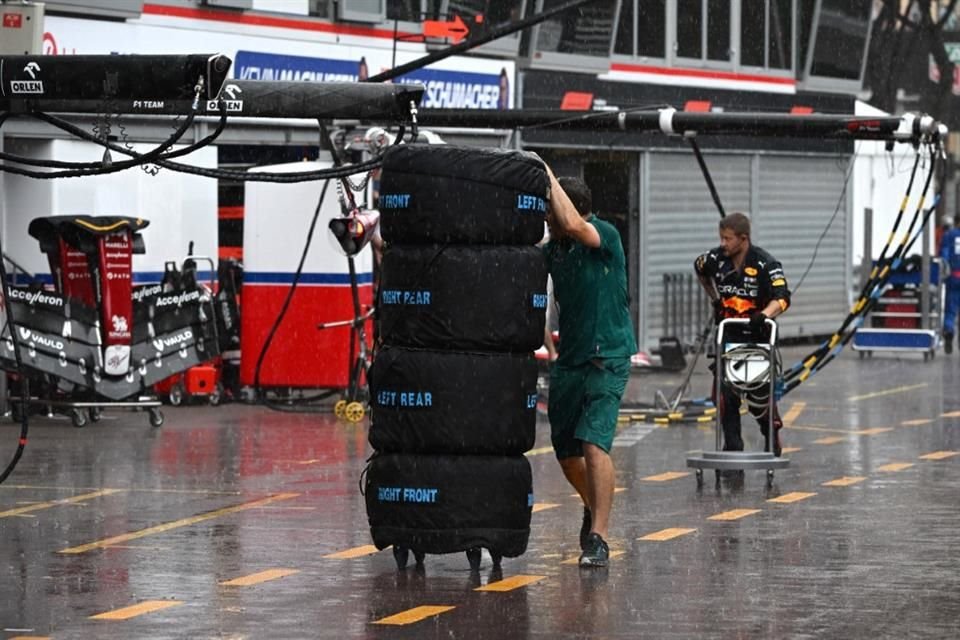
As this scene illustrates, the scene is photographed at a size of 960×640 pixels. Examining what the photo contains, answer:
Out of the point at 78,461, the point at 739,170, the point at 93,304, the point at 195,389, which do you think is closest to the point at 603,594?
the point at 78,461

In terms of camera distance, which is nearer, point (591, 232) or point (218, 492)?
point (591, 232)

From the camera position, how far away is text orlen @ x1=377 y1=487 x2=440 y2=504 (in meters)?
11.0

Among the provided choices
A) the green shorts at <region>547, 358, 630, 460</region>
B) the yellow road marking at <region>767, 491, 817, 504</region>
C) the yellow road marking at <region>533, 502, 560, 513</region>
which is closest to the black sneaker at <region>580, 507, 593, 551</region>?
the green shorts at <region>547, 358, 630, 460</region>

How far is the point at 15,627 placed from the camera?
955 cm

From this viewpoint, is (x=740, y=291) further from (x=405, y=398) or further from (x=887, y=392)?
(x=887, y=392)

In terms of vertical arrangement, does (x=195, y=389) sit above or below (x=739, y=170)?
below

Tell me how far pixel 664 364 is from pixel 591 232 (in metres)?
16.0

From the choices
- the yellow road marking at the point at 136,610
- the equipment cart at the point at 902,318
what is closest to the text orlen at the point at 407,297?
the yellow road marking at the point at 136,610

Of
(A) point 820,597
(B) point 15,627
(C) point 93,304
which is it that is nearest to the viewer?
(B) point 15,627

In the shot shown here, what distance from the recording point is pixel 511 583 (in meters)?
10.8

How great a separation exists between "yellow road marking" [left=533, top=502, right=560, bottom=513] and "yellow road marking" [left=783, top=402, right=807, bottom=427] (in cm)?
665

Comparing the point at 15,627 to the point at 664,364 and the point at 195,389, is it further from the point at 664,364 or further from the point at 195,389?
the point at 664,364

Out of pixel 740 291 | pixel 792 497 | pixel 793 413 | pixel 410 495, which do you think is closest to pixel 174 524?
pixel 410 495

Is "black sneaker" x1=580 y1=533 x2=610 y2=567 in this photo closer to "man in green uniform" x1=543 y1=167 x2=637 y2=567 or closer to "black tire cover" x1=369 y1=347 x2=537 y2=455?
"man in green uniform" x1=543 y1=167 x2=637 y2=567
